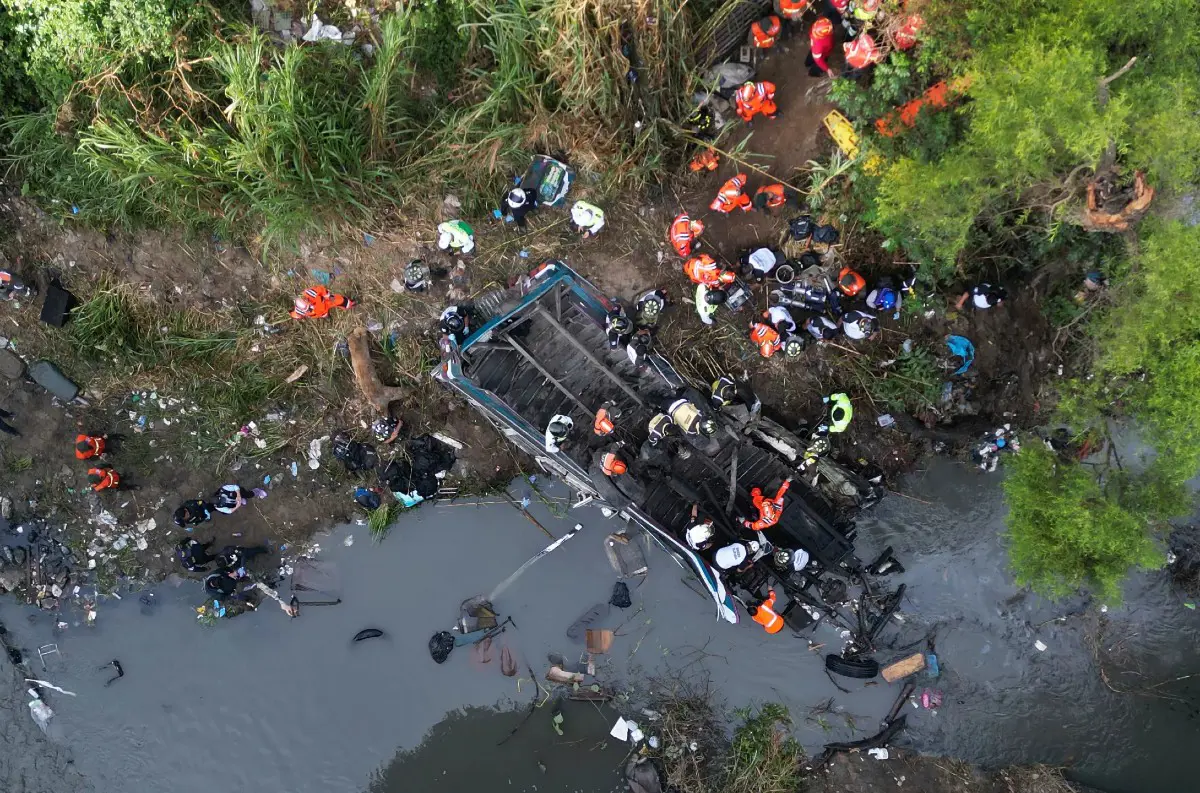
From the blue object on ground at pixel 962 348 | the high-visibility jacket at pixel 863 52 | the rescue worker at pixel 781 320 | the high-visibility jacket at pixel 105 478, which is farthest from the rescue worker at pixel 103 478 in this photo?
the blue object on ground at pixel 962 348

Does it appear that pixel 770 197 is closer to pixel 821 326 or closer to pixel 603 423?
pixel 821 326

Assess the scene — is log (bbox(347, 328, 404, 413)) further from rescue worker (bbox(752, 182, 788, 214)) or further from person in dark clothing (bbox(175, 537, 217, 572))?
rescue worker (bbox(752, 182, 788, 214))

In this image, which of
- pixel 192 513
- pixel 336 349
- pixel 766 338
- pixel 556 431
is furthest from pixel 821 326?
pixel 192 513

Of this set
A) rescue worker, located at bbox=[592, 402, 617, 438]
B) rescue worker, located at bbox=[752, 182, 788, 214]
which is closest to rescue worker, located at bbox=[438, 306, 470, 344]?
rescue worker, located at bbox=[592, 402, 617, 438]

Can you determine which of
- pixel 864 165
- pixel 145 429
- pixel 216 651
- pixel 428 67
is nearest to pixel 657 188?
pixel 864 165

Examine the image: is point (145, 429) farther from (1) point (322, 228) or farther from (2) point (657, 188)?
(2) point (657, 188)
